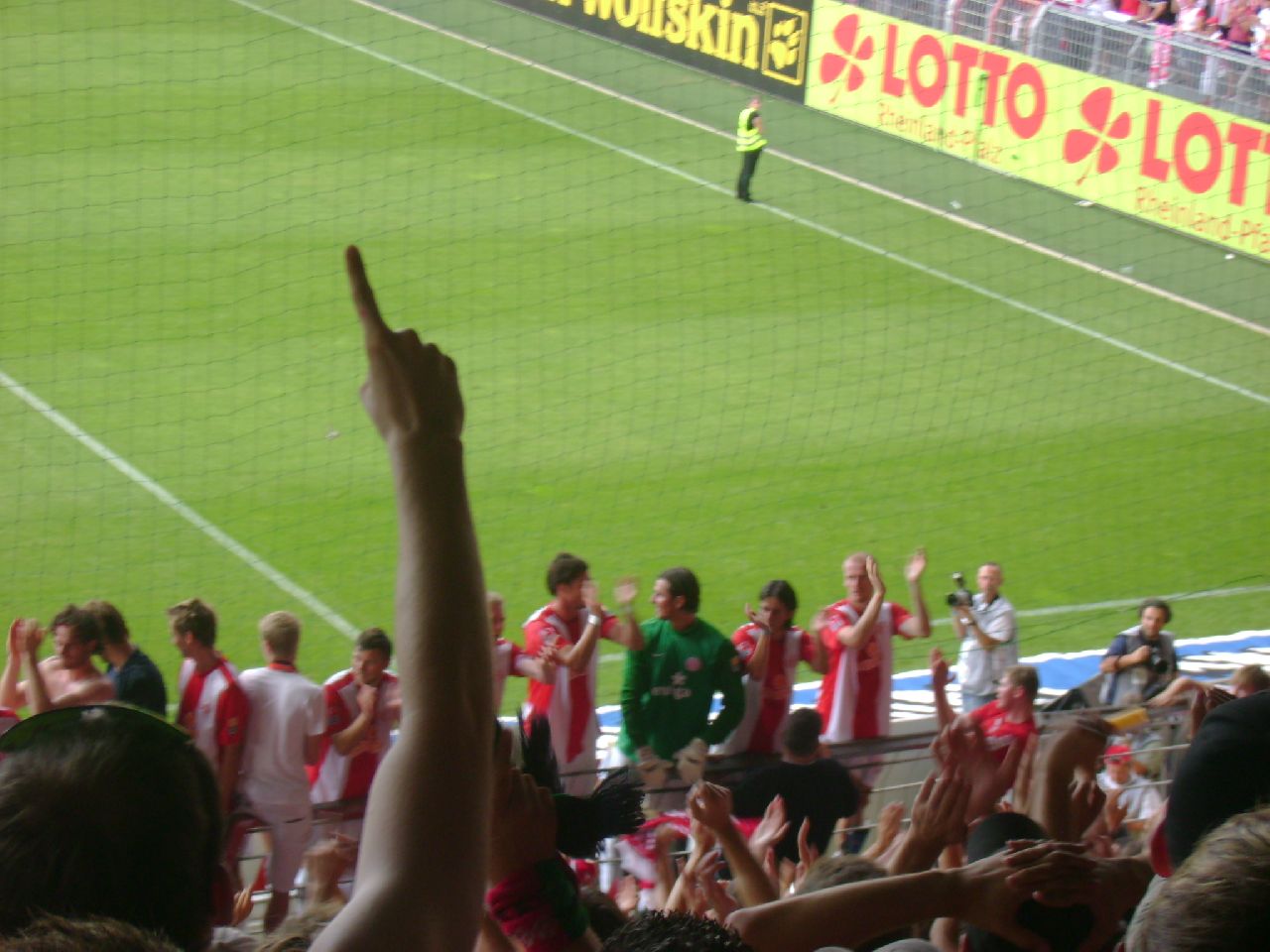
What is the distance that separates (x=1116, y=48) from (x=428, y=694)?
16335 millimetres

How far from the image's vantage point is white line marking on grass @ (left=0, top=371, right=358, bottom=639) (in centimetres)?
920

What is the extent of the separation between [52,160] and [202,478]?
831 centimetres

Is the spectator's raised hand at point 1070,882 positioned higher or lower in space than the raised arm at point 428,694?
lower

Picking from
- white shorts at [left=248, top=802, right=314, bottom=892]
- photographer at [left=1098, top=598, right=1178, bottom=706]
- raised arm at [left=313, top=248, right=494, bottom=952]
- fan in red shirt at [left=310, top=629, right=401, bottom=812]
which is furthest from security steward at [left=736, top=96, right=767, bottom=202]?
raised arm at [left=313, top=248, right=494, bottom=952]

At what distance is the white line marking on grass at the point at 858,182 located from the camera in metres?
15.0

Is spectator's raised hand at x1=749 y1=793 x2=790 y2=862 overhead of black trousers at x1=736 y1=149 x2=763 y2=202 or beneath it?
overhead

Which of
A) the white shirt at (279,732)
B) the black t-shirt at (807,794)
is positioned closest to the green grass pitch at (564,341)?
the white shirt at (279,732)

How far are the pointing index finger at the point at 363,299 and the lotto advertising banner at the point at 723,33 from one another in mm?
18437

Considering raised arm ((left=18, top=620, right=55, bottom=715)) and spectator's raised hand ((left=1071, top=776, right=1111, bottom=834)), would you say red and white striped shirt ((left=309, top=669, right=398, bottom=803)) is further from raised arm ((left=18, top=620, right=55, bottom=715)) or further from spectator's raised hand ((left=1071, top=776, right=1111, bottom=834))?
spectator's raised hand ((left=1071, top=776, right=1111, bottom=834))

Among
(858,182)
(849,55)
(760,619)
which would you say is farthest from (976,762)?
(849,55)

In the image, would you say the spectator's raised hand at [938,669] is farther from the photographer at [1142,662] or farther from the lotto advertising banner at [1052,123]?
the lotto advertising banner at [1052,123]

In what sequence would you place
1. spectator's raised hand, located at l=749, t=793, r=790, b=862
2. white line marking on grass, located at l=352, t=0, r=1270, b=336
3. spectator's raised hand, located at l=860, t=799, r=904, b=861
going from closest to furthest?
spectator's raised hand, located at l=749, t=793, r=790, b=862
spectator's raised hand, located at l=860, t=799, r=904, b=861
white line marking on grass, located at l=352, t=0, r=1270, b=336

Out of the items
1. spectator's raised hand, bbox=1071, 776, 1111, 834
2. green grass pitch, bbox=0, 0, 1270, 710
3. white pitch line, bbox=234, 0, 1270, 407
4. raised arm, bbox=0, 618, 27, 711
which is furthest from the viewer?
white pitch line, bbox=234, 0, 1270, 407

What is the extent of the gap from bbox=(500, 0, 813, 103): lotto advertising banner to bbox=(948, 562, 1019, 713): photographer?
1287cm
